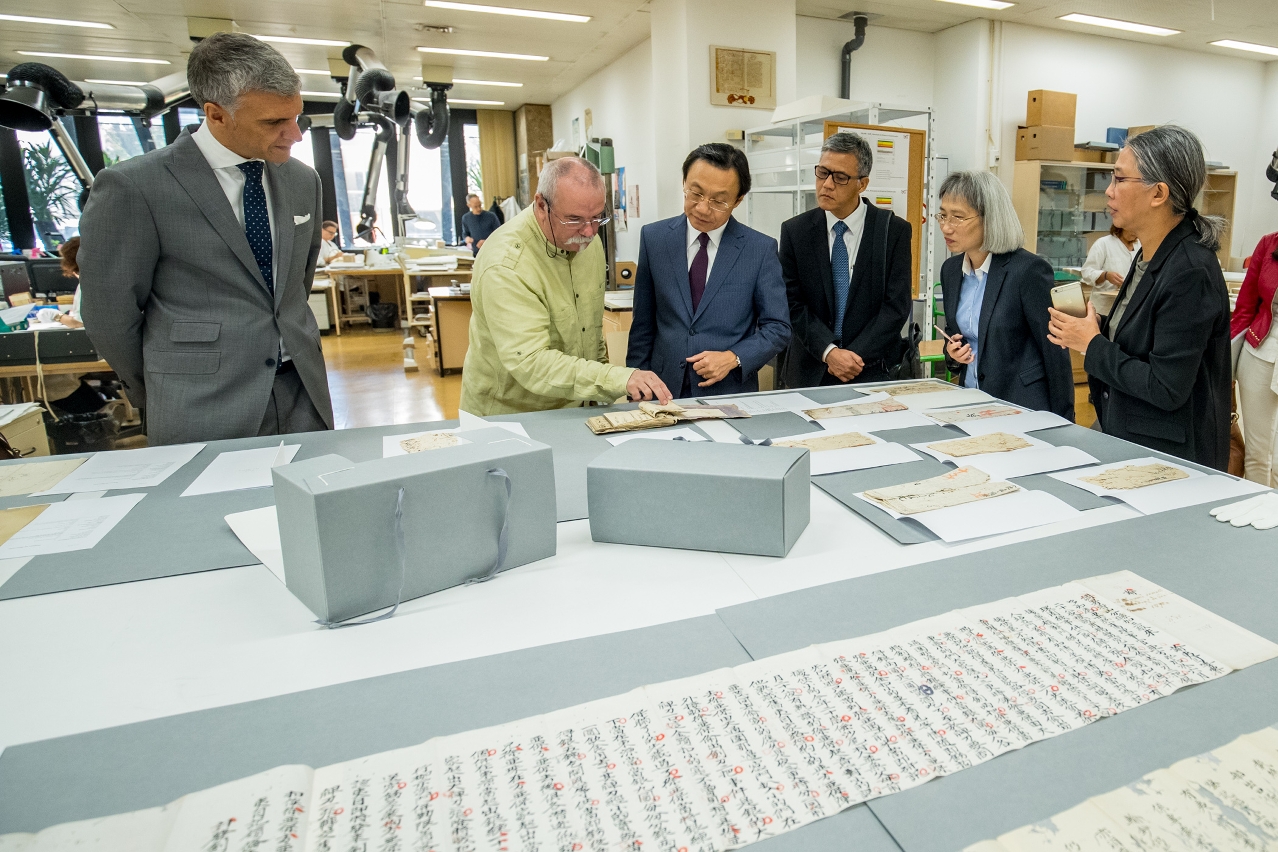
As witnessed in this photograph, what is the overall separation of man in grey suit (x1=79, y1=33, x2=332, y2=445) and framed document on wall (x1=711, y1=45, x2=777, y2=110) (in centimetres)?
421

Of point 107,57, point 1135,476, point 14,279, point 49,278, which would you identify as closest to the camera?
point 1135,476

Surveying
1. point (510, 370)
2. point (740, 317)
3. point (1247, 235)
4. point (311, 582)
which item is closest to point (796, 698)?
point (311, 582)

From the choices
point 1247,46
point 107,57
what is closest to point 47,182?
point 107,57

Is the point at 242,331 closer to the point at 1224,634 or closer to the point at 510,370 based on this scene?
the point at 510,370

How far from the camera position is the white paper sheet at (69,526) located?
124 centimetres

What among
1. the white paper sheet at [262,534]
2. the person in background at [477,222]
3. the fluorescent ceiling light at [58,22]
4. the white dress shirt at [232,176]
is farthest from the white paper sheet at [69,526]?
the person in background at [477,222]

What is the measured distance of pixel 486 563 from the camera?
1157mm

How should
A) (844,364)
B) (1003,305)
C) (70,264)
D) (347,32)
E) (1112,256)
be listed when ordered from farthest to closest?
(347,32)
(1112,256)
(70,264)
(844,364)
(1003,305)

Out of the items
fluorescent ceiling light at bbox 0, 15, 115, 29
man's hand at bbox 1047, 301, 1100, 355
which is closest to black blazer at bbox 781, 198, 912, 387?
man's hand at bbox 1047, 301, 1100, 355

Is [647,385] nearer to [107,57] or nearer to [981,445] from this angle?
[981,445]

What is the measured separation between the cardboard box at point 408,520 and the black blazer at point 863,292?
1.82m

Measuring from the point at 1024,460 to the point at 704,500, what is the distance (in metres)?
0.78

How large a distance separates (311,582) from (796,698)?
0.65 metres

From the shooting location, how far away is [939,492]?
54.3 inches
